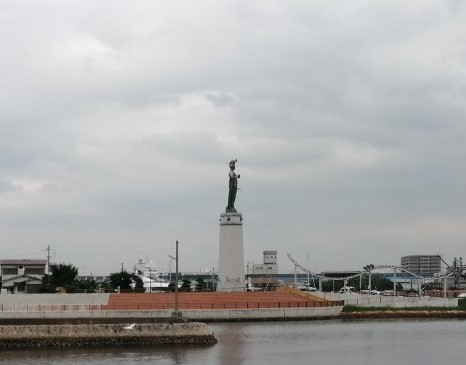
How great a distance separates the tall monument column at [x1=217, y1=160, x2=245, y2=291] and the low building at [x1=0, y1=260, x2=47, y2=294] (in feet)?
107

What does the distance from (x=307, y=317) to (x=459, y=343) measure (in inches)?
838

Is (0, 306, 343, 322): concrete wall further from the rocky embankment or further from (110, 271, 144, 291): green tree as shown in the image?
(110, 271, 144, 291): green tree

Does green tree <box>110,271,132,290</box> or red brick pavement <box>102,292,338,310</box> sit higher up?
green tree <box>110,271,132,290</box>

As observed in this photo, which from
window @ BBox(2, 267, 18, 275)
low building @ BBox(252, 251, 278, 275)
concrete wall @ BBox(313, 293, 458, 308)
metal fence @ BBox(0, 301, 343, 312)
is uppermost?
low building @ BBox(252, 251, 278, 275)

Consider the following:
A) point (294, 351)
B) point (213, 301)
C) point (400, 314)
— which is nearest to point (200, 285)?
point (213, 301)

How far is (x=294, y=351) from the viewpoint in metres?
39.2

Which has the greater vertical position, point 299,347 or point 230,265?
point 230,265

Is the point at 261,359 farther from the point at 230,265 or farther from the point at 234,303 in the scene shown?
the point at 230,265

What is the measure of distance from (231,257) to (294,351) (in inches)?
1343

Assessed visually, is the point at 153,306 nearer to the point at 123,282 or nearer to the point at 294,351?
the point at 294,351

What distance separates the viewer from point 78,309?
6091cm

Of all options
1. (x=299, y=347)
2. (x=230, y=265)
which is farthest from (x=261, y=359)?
(x=230, y=265)

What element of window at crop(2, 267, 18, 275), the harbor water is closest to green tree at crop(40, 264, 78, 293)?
window at crop(2, 267, 18, 275)

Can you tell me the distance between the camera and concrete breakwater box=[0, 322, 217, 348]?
4128 centimetres
